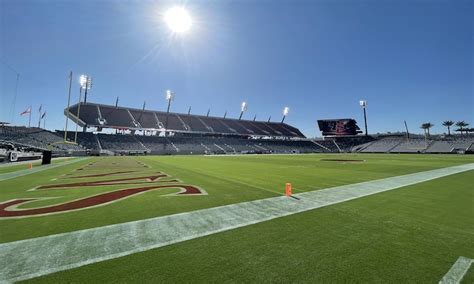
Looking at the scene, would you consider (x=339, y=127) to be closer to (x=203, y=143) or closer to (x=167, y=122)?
(x=203, y=143)

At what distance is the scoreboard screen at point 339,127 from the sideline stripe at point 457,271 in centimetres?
9269

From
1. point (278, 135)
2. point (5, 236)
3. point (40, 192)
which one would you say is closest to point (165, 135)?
point (278, 135)

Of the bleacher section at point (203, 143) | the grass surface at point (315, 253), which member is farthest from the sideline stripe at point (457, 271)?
the bleacher section at point (203, 143)

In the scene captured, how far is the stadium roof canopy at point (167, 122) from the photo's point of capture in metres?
70.8

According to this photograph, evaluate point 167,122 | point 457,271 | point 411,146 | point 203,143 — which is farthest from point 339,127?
point 457,271

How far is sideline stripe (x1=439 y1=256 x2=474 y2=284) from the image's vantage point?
3.12m

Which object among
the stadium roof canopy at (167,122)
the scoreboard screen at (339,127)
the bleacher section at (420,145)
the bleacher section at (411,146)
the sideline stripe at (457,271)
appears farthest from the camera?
the scoreboard screen at (339,127)

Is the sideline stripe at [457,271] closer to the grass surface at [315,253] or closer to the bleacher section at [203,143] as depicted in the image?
the grass surface at [315,253]

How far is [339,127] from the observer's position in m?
90.2

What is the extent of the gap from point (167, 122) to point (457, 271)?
86.9 metres

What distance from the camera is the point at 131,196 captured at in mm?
8523

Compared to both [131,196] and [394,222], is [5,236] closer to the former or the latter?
[131,196]

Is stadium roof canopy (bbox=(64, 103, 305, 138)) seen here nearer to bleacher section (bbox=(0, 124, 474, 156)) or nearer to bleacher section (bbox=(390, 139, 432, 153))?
bleacher section (bbox=(0, 124, 474, 156))

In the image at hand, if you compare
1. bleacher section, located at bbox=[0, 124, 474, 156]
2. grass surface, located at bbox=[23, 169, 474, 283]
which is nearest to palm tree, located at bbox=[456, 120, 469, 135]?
bleacher section, located at bbox=[0, 124, 474, 156]
